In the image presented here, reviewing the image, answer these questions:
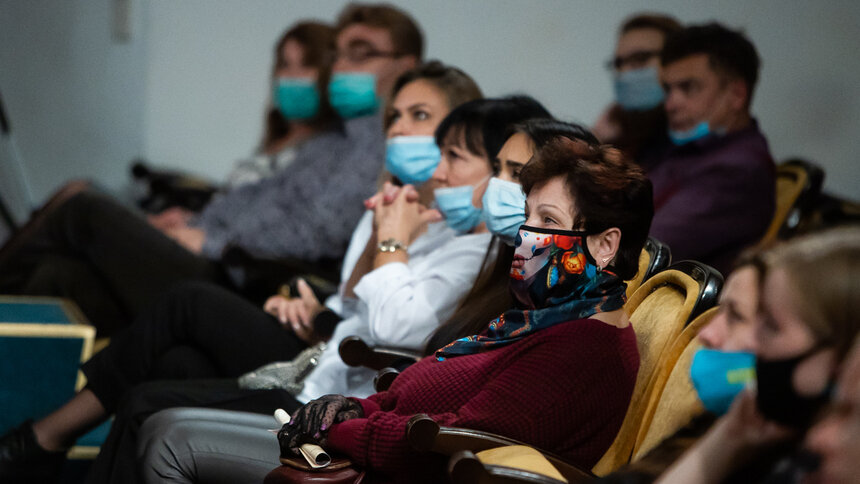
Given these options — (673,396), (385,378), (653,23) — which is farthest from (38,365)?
(653,23)

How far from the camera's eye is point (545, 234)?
1.47 meters

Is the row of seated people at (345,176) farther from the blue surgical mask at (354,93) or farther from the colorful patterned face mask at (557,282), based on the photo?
the colorful patterned face mask at (557,282)


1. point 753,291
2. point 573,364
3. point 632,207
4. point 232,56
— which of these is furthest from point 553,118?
point 232,56

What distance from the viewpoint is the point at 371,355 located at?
1.93 m

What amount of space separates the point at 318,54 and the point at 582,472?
2.66m

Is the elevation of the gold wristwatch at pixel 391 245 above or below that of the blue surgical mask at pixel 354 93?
below

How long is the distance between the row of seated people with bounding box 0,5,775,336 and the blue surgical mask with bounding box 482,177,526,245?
608mm

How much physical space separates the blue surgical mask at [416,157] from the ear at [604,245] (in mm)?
934

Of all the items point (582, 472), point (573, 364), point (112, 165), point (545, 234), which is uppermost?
point (545, 234)

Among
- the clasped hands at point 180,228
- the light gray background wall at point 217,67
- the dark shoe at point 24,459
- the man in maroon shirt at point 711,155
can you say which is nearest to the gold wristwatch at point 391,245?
the man in maroon shirt at point 711,155

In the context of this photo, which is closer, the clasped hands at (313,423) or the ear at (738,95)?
the clasped hands at (313,423)

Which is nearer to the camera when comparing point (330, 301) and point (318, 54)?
point (330, 301)

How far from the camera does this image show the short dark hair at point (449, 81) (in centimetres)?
241

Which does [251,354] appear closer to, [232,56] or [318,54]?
[318,54]
